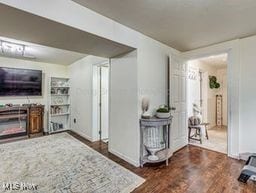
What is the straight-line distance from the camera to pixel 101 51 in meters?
2.77

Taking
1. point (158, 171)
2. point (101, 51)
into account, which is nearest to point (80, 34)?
point (101, 51)

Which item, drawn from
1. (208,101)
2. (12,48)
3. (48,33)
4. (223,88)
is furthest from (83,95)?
(223,88)

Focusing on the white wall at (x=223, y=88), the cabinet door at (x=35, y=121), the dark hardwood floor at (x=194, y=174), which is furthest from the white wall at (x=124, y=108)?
the white wall at (x=223, y=88)

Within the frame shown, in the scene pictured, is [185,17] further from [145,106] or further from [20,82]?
[20,82]

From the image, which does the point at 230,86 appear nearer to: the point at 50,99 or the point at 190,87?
the point at 190,87

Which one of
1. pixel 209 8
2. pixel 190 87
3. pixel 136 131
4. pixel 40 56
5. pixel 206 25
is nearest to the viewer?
pixel 209 8

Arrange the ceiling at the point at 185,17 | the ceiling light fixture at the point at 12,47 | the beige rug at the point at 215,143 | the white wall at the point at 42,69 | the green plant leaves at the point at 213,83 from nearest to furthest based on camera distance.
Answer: the ceiling at the point at 185,17 → the ceiling light fixture at the point at 12,47 → the beige rug at the point at 215,143 → the white wall at the point at 42,69 → the green plant leaves at the point at 213,83

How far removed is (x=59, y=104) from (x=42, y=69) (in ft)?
4.10

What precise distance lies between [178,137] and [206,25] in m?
2.32

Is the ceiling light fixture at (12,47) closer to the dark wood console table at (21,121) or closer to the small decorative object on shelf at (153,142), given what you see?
the dark wood console table at (21,121)

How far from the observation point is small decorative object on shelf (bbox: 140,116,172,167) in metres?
2.64

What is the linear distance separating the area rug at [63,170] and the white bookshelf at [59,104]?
5.10 ft

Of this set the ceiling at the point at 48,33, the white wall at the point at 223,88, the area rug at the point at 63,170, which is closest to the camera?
the ceiling at the point at 48,33

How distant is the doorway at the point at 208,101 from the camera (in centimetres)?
410
